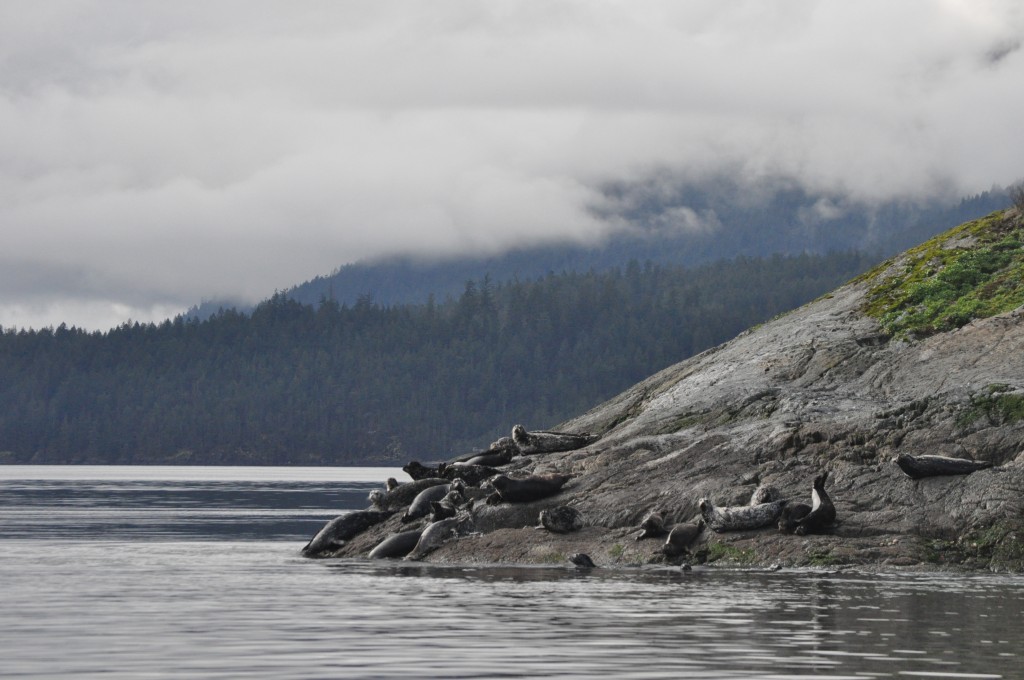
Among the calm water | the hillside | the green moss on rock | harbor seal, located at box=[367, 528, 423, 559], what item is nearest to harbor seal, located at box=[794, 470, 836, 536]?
the hillside

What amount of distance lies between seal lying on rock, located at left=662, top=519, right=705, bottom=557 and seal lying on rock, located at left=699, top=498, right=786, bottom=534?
1.44 ft

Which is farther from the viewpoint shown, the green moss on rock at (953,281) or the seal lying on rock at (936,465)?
the green moss on rock at (953,281)

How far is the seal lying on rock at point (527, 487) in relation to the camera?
39.0 meters

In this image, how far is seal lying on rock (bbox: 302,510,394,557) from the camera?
42594 millimetres

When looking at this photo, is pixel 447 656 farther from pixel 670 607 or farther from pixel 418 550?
pixel 418 550

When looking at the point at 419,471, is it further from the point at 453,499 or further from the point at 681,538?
the point at 681,538

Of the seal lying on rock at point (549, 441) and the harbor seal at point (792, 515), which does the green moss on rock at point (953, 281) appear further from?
the harbor seal at point (792, 515)

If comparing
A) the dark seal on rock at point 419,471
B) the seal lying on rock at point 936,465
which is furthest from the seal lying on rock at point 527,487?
→ the seal lying on rock at point 936,465

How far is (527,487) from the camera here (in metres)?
39.0

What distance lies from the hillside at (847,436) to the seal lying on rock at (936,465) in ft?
0.65

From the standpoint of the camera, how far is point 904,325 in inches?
1687

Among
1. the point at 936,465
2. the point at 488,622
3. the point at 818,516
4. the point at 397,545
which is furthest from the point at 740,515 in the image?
the point at 488,622

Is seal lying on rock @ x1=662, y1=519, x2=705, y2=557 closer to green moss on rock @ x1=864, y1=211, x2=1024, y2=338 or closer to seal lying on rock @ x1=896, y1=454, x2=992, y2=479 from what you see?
seal lying on rock @ x1=896, y1=454, x2=992, y2=479


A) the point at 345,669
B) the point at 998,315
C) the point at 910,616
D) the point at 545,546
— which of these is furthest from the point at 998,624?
the point at 998,315
